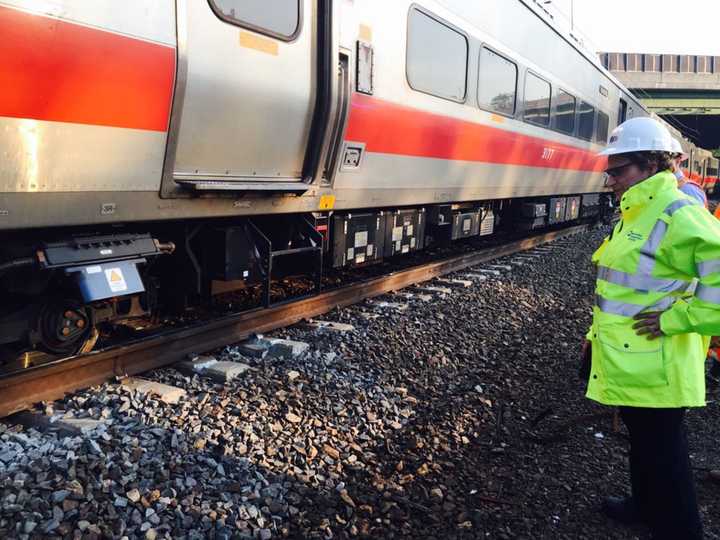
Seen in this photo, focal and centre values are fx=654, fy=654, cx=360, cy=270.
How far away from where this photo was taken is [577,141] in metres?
13.3

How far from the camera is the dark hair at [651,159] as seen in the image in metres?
2.65

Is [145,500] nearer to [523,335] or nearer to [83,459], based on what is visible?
[83,459]

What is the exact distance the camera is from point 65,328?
4051mm

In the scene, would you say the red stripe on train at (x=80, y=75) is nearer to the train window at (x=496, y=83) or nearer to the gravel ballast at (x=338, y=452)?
the gravel ballast at (x=338, y=452)

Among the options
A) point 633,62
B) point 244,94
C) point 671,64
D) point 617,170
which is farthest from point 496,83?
point 671,64

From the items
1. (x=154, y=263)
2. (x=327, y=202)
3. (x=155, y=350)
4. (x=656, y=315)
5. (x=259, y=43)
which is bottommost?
(x=155, y=350)

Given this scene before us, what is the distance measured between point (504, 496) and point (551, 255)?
326 inches

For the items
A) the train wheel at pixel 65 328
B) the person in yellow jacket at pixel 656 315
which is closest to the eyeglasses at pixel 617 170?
the person in yellow jacket at pixel 656 315

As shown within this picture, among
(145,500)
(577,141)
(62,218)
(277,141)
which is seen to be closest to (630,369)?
(145,500)

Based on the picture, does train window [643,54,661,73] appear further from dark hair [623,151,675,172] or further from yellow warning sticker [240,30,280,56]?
dark hair [623,151,675,172]

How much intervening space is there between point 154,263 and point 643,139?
3695 millimetres

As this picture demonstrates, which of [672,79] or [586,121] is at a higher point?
[672,79]

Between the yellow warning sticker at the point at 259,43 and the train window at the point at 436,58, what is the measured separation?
2132 millimetres

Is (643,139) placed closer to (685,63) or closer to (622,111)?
(622,111)
